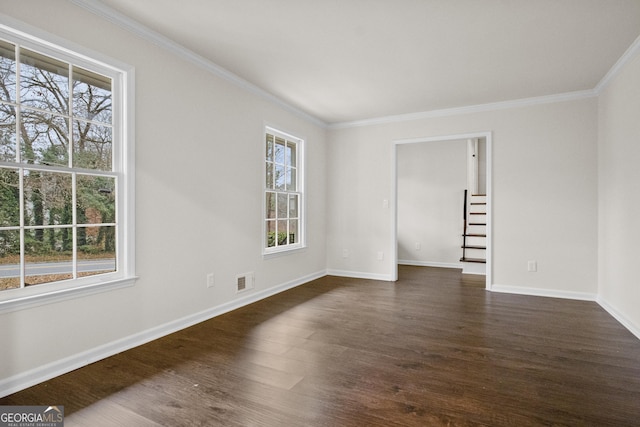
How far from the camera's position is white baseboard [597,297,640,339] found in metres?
2.96

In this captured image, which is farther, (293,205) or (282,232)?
(293,205)

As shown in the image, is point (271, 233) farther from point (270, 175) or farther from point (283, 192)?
point (270, 175)

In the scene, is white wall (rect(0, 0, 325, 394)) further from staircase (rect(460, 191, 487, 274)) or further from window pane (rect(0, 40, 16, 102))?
staircase (rect(460, 191, 487, 274))

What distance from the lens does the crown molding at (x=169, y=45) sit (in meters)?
2.36

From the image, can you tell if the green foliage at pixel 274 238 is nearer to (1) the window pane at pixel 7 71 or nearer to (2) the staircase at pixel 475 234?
(1) the window pane at pixel 7 71

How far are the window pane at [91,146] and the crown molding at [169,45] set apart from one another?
780 millimetres

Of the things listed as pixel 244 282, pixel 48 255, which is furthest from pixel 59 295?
pixel 244 282

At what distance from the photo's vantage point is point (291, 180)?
4.92m

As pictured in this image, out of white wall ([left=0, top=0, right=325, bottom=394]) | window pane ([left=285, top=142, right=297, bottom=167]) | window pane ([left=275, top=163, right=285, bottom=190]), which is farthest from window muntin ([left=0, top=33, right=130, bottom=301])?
window pane ([left=285, top=142, right=297, bottom=167])

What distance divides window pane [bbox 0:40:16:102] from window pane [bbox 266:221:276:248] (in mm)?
2772

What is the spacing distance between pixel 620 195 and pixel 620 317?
1199mm

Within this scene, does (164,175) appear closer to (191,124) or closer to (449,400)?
(191,124)

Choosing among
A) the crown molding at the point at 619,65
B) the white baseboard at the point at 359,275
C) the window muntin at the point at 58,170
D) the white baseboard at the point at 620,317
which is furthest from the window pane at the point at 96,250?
the crown molding at the point at 619,65

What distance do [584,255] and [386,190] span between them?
2618mm
